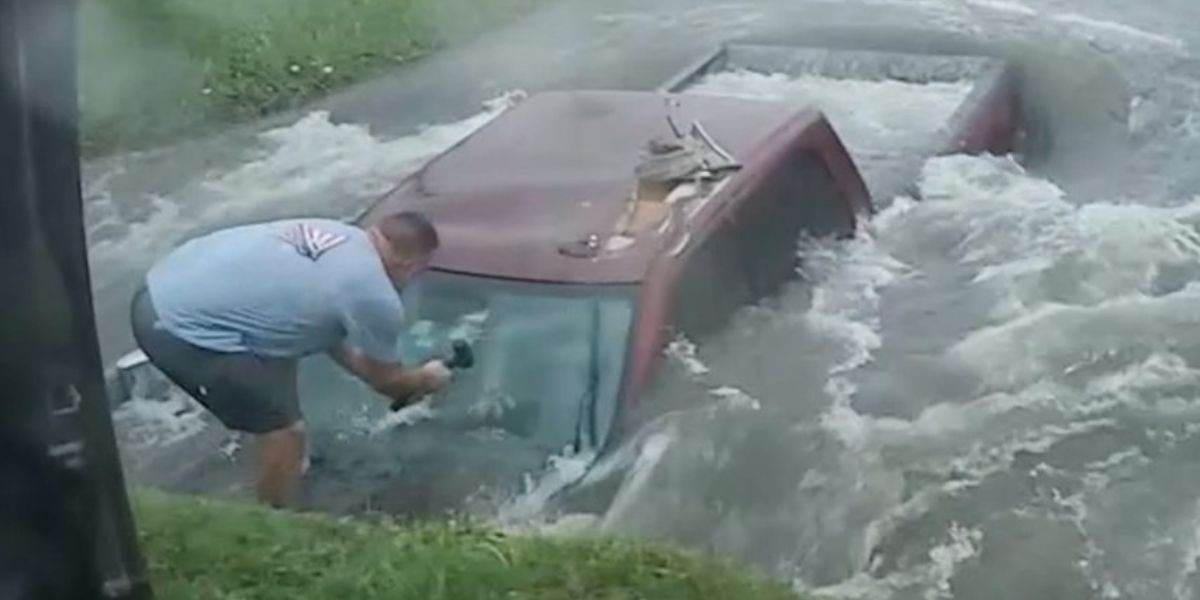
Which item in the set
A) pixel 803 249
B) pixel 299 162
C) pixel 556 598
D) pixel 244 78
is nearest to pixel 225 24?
pixel 244 78

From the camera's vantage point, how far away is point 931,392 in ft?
24.8

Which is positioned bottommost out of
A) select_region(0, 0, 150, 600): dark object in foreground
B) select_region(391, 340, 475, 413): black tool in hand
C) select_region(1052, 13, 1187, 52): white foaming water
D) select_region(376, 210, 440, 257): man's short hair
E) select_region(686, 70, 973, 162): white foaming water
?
select_region(1052, 13, 1187, 52): white foaming water

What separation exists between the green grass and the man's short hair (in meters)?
0.98

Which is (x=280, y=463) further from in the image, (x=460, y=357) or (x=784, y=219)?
(x=784, y=219)

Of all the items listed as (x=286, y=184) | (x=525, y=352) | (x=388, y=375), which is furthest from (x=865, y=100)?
(x=388, y=375)

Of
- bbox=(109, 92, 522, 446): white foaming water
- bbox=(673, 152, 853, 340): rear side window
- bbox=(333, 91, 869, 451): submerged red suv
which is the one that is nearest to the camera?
bbox=(333, 91, 869, 451): submerged red suv

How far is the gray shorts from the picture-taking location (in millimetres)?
5844

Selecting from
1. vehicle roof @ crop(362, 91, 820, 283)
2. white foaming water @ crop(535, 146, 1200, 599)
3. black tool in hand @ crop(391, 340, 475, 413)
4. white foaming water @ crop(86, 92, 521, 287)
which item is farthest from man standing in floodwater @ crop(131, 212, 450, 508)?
white foaming water @ crop(86, 92, 521, 287)

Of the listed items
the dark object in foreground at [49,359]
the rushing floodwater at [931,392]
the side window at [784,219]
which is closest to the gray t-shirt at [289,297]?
the rushing floodwater at [931,392]

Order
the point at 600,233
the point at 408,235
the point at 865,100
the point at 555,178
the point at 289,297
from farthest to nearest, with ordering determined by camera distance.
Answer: the point at 865,100
the point at 555,178
the point at 600,233
the point at 408,235
the point at 289,297

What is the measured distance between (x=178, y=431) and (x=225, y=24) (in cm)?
751

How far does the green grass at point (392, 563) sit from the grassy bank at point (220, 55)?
278 inches

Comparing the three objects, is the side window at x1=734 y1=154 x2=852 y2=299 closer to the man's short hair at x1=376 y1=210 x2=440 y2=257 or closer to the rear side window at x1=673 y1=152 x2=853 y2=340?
the rear side window at x1=673 y1=152 x2=853 y2=340

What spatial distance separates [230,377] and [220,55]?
7639mm
